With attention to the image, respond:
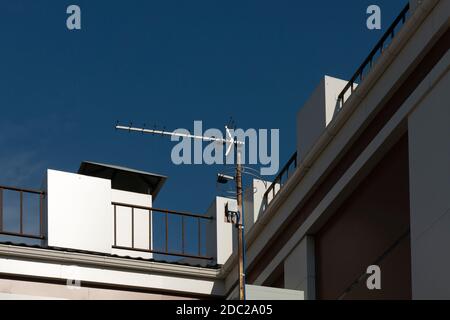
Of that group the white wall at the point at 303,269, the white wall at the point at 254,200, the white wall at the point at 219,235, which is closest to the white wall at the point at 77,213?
the white wall at the point at 219,235

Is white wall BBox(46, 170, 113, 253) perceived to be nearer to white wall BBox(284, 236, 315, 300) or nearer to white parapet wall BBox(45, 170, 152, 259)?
white parapet wall BBox(45, 170, 152, 259)

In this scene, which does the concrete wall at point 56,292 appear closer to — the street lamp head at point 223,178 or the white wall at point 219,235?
the white wall at point 219,235

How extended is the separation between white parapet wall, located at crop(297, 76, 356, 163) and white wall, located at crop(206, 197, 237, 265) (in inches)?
137

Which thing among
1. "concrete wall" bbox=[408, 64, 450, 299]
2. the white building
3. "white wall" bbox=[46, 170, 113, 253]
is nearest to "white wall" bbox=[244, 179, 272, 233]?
the white building

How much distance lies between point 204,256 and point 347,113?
6312 mm

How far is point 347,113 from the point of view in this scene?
68.8ft

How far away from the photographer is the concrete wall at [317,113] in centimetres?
2180

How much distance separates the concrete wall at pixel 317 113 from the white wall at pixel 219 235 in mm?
3484

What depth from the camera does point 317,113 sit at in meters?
22.2

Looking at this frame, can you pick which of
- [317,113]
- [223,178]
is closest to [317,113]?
[317,113]

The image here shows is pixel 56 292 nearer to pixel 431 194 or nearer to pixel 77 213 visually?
pixel 77 213

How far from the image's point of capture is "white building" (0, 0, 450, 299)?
18.4 m

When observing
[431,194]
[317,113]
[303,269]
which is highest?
[317,113]

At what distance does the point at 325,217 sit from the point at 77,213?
5.13 metres
